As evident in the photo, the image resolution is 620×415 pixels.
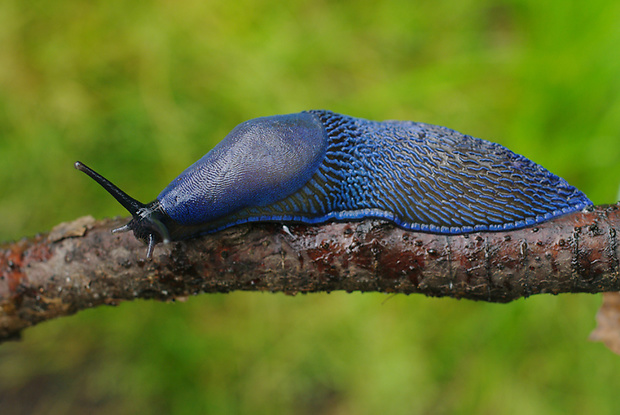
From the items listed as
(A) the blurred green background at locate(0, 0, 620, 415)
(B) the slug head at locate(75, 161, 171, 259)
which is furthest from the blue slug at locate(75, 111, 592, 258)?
(A) the blurred green background at locate(0, 0, 620, 415)

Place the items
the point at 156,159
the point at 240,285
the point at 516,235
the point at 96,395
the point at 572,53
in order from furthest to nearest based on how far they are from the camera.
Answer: the point at 96,395 < the point at 156,159 < the point at 572,53 < the point at 240,285 < the point at 516,235

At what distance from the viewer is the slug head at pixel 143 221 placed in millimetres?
1607

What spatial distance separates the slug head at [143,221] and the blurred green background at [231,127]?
1.73m

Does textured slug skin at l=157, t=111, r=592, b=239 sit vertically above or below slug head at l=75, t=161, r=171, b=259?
above

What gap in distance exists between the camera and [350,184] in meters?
1.85

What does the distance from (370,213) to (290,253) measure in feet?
1.06

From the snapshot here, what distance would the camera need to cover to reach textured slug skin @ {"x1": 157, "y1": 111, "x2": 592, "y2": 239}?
65.6 inches

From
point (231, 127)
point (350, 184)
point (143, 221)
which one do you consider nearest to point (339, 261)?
point (350, 184)

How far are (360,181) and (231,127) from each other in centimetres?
176

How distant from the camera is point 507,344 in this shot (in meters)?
2.93

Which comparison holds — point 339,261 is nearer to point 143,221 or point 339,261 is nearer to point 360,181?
point 360,181

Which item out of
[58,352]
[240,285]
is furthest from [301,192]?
[58,352]

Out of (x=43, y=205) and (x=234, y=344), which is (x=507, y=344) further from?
(x=43, y=205)

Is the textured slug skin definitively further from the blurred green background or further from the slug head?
the blurred green background
